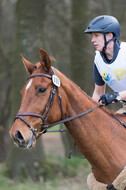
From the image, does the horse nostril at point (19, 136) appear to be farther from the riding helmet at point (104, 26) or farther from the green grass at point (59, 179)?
the green grass at point (59, 179)

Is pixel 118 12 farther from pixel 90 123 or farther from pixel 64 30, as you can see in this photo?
pixel 90 123

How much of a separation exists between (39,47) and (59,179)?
11.5ft

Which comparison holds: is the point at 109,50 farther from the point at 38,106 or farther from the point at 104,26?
the point at 38,106

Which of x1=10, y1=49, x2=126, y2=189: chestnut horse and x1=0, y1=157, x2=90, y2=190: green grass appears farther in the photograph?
x1=0, y1=157, x2=90, y2=190: green grass

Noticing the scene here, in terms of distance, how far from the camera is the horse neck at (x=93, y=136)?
159 inches

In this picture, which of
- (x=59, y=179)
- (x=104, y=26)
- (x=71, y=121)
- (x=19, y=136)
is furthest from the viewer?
(x=59, y=179)

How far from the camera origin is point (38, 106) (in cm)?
372

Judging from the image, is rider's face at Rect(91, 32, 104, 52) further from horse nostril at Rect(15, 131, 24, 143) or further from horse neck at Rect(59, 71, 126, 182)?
horse nostril at Rect(15, 131, 24, 143)

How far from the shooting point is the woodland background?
9.76m

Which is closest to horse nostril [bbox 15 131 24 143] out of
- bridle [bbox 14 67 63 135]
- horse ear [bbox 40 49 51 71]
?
bridle [bbox 14 67 63 135]

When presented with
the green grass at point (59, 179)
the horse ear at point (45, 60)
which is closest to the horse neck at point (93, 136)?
the horse ear at point (45, 60)

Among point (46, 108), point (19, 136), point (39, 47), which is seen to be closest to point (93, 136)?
point (46, 108)

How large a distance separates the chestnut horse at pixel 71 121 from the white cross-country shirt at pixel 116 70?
44cm

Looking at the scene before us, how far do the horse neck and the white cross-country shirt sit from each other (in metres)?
0.58
